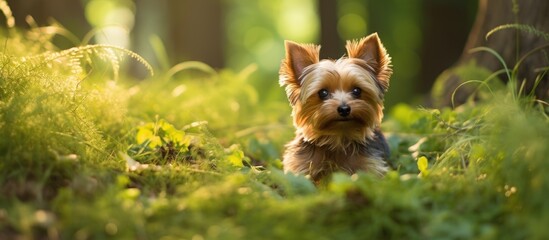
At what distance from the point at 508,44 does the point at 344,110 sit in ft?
9.59

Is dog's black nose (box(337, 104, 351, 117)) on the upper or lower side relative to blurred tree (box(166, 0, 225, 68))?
upper

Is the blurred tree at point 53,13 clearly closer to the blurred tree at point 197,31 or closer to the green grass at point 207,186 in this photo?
the blurred tree at point 197,31

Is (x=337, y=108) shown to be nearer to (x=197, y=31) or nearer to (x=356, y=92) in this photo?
(x=356, y=92)

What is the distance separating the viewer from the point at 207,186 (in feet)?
13.6

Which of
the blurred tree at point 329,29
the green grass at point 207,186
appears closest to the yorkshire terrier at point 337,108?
the green grass at point 207,186

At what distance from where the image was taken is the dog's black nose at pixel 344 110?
569cm

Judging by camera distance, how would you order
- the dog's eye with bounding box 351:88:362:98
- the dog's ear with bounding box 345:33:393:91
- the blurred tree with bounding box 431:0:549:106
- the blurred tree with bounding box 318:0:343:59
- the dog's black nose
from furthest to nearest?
the blurred tree with bounding box 318:0:343:59
the blurred tree with bounding box 431:0:549:106
the dog's ear with bounding box 345:33:393:91
the dog's eye with bounding box 351:88:362:98
the dog's black nose

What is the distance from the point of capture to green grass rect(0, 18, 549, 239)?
359 cm

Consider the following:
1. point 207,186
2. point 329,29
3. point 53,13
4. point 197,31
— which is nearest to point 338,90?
point 207,186

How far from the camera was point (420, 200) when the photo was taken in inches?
155

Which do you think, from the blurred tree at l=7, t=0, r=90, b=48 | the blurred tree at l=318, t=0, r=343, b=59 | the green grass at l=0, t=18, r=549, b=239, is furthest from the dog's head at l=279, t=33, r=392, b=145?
the blurred tree at l=318, t=0, r=343, b=59

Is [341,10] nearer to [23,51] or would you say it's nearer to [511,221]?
[23,51]

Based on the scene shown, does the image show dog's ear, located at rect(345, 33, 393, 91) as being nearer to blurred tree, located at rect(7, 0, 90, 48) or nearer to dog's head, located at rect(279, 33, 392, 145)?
dog's head, located at rect(279, 33, 392, 145)

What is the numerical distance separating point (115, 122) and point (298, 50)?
170 cm
